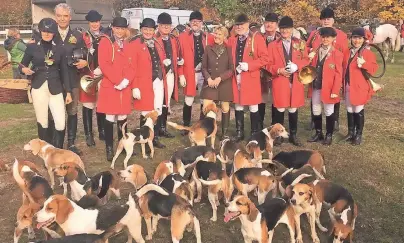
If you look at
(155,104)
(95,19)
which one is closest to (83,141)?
(155,104)

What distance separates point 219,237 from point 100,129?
435cm

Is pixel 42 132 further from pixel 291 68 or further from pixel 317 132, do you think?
pixel 317 132

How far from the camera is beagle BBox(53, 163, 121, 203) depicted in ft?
18.0

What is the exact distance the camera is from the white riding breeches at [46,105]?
6938mm

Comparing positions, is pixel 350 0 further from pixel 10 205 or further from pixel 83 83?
pixel 10 205

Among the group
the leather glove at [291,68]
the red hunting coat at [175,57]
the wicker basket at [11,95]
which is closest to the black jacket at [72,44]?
the red hunting coat at [175,57]

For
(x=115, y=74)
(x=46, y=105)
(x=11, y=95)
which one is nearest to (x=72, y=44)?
(x=115, y=74)

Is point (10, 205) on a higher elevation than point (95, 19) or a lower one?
lower

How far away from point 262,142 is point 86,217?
346 cm

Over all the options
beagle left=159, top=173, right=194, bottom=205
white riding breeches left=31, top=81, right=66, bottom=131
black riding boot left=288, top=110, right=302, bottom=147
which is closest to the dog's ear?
beagle left=159, top=173, right=194, bottom=205

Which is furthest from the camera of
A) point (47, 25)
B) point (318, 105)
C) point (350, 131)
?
point (350, 131)

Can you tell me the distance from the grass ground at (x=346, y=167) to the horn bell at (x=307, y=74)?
4.35ft

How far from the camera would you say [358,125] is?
826 centimetres

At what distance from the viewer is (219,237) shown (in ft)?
16.6
